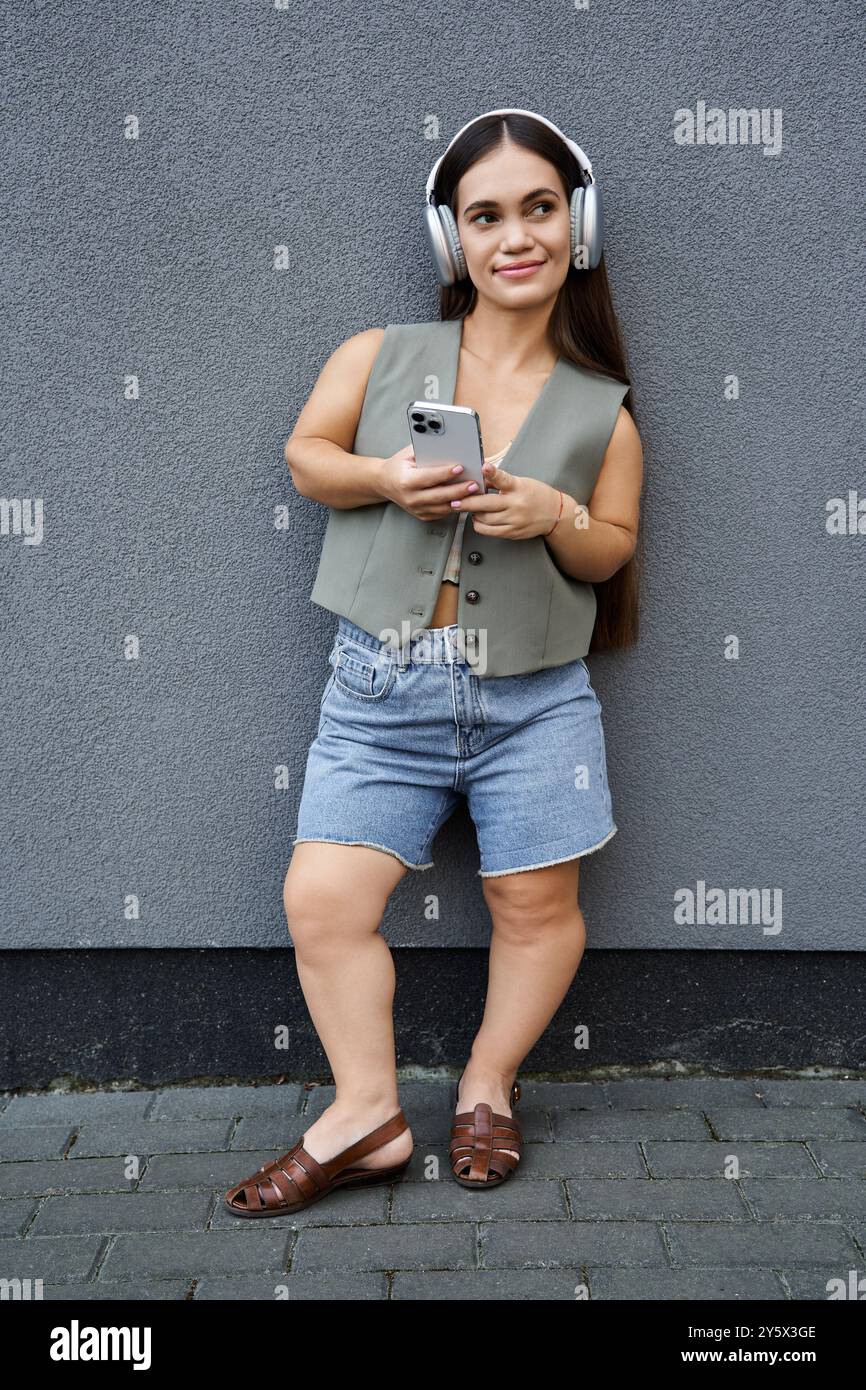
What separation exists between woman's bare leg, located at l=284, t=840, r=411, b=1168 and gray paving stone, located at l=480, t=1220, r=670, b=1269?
311 mm

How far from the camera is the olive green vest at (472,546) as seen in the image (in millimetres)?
2652

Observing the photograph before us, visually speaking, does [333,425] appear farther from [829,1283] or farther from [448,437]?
[829,1283]

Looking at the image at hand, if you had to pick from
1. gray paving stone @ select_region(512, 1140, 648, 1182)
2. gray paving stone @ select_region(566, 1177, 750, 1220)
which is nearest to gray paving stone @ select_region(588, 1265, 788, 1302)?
gray paving stone @ select_region(566, 1177, 750, 1220)

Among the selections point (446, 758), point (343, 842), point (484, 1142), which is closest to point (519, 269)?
point (446, 758)

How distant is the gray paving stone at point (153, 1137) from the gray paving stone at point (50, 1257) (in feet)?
1.17

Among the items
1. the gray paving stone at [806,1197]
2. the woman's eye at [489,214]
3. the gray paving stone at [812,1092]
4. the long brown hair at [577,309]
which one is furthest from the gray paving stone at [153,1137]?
the woman's eye at [489,214]

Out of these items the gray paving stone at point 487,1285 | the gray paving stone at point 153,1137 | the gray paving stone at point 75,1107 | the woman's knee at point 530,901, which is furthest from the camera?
the gray paving stone at point 75,1107

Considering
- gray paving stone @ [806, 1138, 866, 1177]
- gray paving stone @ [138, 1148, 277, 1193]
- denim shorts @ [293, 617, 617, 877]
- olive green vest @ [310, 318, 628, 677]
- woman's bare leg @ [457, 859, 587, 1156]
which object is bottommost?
gray paving stone @ [138, 1148, 277, 1193]

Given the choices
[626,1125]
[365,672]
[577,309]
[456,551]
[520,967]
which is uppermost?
[577,309]

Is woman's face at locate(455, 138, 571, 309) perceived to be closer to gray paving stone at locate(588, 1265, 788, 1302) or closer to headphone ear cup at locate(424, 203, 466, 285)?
headphone ear cup at locate(424, 203, 466, 285)

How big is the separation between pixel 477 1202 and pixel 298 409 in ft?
5.93

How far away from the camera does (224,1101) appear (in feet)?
10.2

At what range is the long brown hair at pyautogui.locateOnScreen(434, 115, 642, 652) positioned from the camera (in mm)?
2600

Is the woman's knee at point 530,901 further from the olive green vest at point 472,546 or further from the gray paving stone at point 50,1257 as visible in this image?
the gray paving stone at point 50,1257
